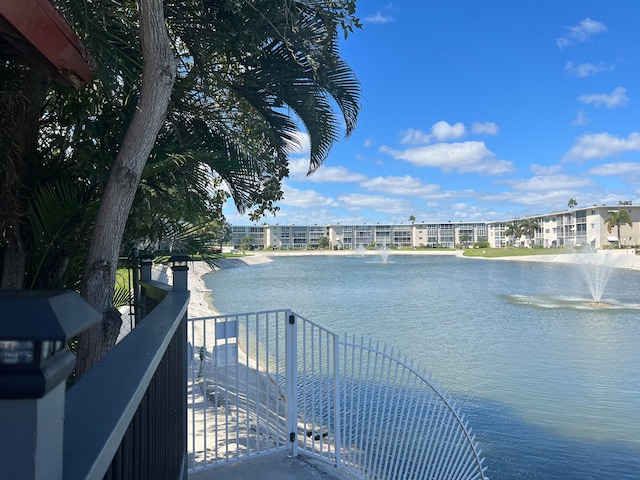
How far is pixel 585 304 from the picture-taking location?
2117 cm

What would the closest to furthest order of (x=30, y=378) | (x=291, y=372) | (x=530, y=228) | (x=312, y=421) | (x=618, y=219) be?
(x=30, y=378), (x=291, y=372), (x=312, y=421), (x=618, y=219), (x=530, y=228)

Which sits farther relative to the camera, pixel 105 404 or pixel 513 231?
pixel 513 231

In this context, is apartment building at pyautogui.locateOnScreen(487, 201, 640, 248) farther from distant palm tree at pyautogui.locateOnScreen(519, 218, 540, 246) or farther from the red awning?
the red awning

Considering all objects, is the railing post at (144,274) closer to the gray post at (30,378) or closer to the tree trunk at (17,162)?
the tree trunk at (17,162)

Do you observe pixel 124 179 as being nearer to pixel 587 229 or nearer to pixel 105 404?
pixel 105 404

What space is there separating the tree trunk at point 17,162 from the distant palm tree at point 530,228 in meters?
121

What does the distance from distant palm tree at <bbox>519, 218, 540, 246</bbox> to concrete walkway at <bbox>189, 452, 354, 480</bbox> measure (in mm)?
119261

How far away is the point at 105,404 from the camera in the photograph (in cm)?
95

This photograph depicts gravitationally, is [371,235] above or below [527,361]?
above

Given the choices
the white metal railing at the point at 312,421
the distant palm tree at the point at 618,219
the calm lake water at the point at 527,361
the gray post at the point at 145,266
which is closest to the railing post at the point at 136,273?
the gray post at the point at 145,266

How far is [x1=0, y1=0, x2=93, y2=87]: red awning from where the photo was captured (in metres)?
1.79

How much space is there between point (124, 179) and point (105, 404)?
7.20 ft

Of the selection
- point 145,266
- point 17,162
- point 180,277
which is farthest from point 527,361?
point 17,162

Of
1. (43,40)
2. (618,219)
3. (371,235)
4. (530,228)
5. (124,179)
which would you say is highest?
(618,219)
